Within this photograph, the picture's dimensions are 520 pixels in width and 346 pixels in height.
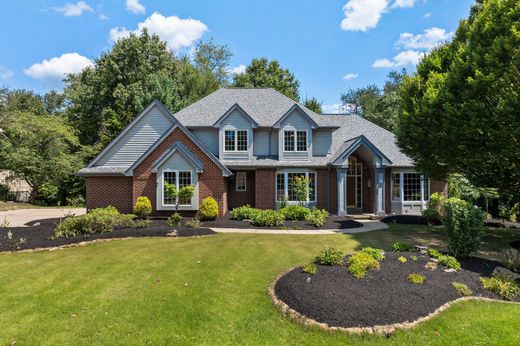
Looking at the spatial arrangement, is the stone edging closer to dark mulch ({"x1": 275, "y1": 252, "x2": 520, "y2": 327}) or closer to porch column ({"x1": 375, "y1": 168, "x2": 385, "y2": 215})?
dark mulch ({"x1": 275, "y1": 252, "x2": 520, "y2": 327})

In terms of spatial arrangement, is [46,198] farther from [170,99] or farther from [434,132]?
[434,132]

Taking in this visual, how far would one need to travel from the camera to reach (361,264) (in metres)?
7.43

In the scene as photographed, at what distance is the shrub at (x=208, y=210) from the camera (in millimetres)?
16578

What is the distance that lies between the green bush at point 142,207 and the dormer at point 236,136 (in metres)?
5.74

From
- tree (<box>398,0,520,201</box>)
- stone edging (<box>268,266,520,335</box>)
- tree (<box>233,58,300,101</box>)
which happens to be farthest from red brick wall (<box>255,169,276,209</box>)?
tree (<box>233,58,300,101</box>)

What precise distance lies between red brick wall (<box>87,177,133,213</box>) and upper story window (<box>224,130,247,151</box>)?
6.75 metres

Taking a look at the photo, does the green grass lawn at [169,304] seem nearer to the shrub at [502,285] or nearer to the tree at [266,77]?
the shrub at [502,285]

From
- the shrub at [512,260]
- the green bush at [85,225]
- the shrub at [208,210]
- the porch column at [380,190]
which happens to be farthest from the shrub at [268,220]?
the shrub at [512,260]

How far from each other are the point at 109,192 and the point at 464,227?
1824 cm

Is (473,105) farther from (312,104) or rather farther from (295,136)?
(312,104)

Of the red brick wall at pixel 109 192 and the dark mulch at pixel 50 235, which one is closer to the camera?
the dark mulch at pixel 50 235

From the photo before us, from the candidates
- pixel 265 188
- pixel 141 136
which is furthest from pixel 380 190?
pixel 141 136

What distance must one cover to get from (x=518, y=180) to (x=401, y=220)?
5773mm

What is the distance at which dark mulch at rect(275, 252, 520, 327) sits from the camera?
5703 millimetres
